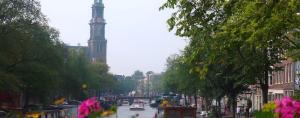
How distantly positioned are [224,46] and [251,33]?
524 centimetres

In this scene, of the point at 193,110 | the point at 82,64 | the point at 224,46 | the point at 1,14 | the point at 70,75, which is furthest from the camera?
the point at 82,64

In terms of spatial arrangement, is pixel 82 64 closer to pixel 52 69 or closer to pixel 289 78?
pixel 52 69

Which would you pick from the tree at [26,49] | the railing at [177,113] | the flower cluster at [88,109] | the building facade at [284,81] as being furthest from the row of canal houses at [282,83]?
the flower cluster at [88,109]

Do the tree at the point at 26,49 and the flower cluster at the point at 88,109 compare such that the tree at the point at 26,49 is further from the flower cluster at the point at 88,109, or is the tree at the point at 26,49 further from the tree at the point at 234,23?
the flower cluster at the point at 88,109

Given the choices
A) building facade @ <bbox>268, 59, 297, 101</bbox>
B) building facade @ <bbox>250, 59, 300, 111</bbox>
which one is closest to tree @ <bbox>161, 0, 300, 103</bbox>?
building facade @ <bbox>250, 59, 300, 111</bbox>

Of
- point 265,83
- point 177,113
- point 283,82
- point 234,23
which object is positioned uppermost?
point 234,23

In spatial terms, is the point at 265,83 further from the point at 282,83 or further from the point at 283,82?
the point at 282,83

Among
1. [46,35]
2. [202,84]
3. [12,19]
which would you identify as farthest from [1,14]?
[202,84]

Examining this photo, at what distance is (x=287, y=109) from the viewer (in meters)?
9.14

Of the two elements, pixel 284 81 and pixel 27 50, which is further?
pixel 284 81

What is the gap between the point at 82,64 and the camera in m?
122

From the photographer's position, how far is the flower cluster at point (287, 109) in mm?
9073

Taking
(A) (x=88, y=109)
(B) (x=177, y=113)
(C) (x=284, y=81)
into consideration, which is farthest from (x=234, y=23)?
(C) (x=284, y=81)

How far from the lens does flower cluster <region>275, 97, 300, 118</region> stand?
9.07 m
